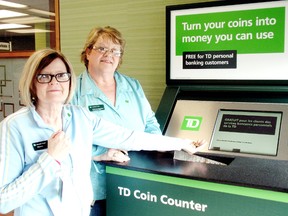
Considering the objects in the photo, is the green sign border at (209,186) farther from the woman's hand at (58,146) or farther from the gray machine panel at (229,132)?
the woman's hand at (58,146)

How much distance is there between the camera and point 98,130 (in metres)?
1.55

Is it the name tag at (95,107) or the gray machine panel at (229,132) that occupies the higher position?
the name tag at (95,107)

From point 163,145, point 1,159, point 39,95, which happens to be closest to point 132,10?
point 163,145

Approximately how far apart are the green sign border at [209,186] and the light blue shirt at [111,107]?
0.10 meters

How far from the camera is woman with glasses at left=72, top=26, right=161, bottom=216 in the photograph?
170 centimetres

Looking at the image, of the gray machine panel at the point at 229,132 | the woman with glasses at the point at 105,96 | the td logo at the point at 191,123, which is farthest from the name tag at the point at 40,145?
the td logo at the point at 191,123

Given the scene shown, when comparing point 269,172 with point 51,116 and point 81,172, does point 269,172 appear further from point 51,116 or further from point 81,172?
point 51,116

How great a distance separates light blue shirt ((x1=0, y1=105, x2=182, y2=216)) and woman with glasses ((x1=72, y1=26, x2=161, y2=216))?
158 millimetres

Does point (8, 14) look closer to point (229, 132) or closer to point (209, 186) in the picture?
point (229, 132)

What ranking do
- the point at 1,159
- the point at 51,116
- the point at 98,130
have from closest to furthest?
the point at 1,159, the point at 51,116, the point at 98,130

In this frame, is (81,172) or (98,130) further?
(98,130)

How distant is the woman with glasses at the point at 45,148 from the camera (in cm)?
122

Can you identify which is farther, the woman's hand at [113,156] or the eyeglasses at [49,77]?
the woman's hand at [113,156]

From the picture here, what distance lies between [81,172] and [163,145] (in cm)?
41
